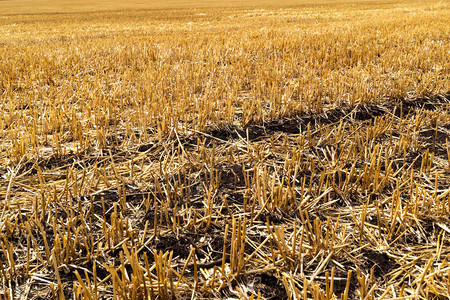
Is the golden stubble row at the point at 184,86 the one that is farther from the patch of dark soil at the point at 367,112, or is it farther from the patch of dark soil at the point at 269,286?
the patch of dark soil at the point at 269,286

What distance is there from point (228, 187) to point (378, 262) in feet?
3.58

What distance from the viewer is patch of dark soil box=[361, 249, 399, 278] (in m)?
1.73

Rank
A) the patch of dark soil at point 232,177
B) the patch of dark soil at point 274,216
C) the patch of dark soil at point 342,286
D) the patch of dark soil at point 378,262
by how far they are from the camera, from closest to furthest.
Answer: the patch of dark soil at point 342,286 < the patch of dark soil at point 378,262 < the patch of dark soil at point 274,216 < the patch of dark soil at point 232,177

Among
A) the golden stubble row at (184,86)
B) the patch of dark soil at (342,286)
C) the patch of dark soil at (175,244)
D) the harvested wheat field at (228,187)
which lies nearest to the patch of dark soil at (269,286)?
the harvested wheat field at (228,187)

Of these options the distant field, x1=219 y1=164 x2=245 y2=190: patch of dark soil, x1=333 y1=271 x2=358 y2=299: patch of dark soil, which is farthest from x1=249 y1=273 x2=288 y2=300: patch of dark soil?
the distant field

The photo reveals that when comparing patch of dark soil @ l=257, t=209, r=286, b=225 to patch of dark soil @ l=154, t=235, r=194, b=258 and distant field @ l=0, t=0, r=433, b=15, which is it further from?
distant field @ l=0, t=0, r=433, b=15

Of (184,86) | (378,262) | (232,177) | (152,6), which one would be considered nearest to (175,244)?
(232,177)

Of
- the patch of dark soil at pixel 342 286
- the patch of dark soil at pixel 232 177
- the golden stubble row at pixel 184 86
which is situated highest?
the golden stubble row at pixel 184 86

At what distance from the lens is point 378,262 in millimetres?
1773

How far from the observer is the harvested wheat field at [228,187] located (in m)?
1.66

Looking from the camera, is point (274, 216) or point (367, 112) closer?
point (274, 216)

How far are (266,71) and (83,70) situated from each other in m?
3.10

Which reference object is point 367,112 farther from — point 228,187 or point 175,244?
point 175,244

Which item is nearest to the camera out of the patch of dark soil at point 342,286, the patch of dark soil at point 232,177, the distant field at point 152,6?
the patch of dark soil at point 342,286
